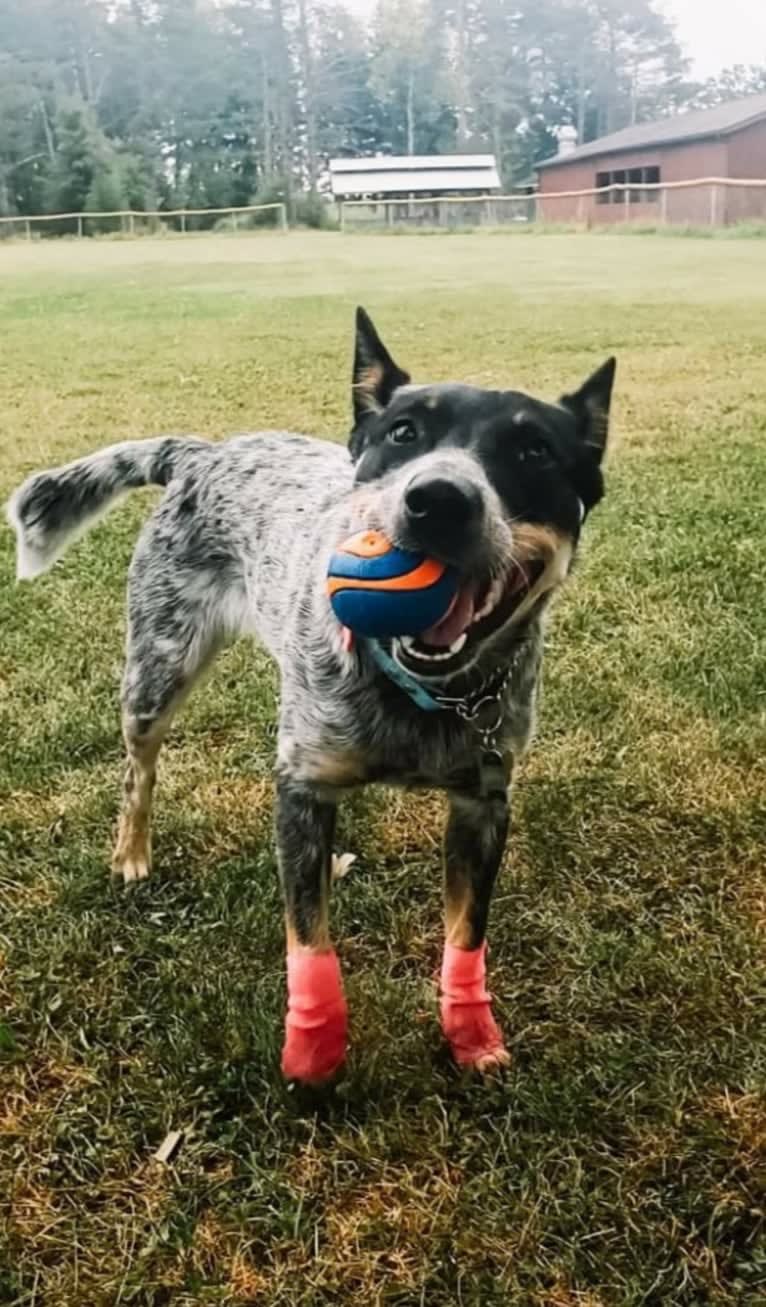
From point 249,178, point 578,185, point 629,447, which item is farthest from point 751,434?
point 578,185

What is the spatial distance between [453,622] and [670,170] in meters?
45.9

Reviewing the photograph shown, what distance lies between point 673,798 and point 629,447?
14.5 feet

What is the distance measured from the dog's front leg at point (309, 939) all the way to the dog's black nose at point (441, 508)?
2.10 feet

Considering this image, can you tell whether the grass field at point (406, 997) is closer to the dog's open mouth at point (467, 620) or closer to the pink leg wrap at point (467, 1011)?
the pink leg wrap at point (467, 1011)

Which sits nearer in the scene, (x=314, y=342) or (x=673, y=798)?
(x=673, y=798)

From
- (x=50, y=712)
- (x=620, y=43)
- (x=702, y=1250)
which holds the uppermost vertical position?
(x=620, y=43)

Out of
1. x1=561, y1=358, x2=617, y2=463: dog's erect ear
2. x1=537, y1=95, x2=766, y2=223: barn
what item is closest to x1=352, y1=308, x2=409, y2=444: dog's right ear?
x1=561, y1=358, x2=617, y2=463: dog's erect ear

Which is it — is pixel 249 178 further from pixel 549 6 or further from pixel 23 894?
pixel 23 894

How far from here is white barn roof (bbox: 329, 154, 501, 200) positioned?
1746 inches

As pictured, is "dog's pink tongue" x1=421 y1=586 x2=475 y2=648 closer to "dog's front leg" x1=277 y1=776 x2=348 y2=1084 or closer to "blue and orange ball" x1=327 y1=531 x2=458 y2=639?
"blue and orange ball" x1=327 y1=531 x2=458 y2=639

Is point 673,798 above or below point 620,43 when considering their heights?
below

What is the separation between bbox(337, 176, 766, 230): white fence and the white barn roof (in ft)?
3.08

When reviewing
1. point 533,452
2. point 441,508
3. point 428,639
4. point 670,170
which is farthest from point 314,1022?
point 670,170

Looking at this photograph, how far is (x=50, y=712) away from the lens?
3850 millimetres
